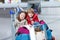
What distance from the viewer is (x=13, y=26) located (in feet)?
6.27

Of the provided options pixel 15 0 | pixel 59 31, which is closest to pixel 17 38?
pixel 59 31

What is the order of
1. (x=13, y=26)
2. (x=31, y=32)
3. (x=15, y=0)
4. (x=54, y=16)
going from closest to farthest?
(x=31, y=32)
(x=13, y=26)
(x=54, y=16)
(x=15, y=0)

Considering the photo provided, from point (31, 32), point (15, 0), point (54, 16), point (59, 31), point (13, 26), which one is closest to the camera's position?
point (31, 32)

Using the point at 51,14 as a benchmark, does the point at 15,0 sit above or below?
above

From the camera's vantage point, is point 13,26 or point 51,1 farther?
point 51,1

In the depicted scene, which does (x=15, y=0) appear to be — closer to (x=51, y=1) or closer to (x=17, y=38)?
(x=51, y=1)

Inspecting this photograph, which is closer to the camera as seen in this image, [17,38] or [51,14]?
[17,38]

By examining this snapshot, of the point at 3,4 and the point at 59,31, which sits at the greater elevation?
the point at 3,4

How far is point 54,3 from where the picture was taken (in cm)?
484

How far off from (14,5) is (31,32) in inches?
119

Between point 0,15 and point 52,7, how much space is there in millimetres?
1386

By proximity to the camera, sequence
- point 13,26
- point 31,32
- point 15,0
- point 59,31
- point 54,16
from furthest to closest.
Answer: point 15,0
point 54,16
point 59,31
point 13,26
point 31,32

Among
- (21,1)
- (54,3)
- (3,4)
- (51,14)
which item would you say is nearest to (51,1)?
(54,3)

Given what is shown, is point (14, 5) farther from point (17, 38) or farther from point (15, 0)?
point (17, 38)
